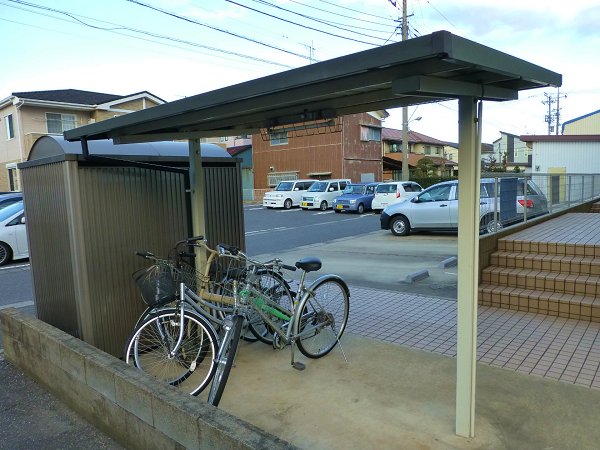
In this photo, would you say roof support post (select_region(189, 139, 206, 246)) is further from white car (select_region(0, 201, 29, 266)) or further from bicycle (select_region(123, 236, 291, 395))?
white car (select_region(0, 201, 29, 266))

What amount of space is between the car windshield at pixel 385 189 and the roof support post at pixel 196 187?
16.9 m

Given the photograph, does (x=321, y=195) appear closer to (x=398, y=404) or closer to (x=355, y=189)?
(x=355, y=189)

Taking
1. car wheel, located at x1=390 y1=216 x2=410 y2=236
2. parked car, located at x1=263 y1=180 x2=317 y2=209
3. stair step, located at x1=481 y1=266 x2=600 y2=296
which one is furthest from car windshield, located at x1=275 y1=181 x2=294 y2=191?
stair step, located at x1=481 y1=266 x2=600 y2=296

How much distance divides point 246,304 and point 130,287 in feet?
3.89

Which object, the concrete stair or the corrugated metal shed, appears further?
the concrete stair

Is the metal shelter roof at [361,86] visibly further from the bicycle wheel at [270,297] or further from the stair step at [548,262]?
→ the stair step at [548,262]

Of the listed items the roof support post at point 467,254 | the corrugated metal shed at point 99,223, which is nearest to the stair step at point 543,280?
the roof support post at point 467,254

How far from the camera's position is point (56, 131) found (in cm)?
2445

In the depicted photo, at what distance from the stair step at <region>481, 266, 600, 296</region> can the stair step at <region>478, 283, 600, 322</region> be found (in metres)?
0.07

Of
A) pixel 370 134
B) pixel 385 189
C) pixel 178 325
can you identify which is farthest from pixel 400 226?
pixel 370 134

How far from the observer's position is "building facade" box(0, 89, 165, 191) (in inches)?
928

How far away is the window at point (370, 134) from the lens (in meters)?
32.0

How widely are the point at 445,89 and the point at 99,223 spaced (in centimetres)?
295

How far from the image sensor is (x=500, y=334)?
4.67m
